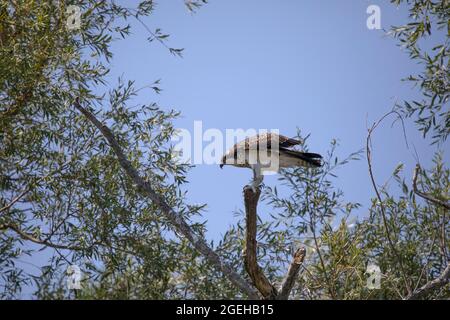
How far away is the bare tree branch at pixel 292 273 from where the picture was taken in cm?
725

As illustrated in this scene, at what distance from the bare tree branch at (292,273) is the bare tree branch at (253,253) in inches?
3.8

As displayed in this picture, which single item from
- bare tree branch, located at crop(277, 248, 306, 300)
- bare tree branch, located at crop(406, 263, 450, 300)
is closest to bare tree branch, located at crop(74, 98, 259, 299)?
bare tree branch, located at crop(277, 248, 306, 300)

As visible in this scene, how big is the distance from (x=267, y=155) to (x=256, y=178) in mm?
394

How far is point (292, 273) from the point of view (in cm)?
732

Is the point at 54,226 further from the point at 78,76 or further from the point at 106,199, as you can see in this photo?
the point at 78,76

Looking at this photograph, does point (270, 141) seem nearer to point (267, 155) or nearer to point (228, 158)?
point (267, 155)

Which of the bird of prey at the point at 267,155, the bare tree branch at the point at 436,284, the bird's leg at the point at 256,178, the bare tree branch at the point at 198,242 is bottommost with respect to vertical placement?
the bare tree branch at the point at 436,284

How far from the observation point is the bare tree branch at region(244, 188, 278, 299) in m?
7.34

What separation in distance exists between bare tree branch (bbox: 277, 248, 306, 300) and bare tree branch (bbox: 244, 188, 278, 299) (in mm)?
98

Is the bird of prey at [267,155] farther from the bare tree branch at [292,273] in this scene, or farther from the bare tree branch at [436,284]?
the bare tree branch at [436,284]

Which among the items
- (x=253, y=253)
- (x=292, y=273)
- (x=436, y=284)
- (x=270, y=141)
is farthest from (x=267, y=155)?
(x=436, y=284)

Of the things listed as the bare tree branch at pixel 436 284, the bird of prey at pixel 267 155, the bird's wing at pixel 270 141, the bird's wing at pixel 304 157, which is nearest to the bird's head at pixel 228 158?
the bird of prey at pixel 267 155

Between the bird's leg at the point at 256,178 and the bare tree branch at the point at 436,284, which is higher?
the bird's leg at the point at 256,178
